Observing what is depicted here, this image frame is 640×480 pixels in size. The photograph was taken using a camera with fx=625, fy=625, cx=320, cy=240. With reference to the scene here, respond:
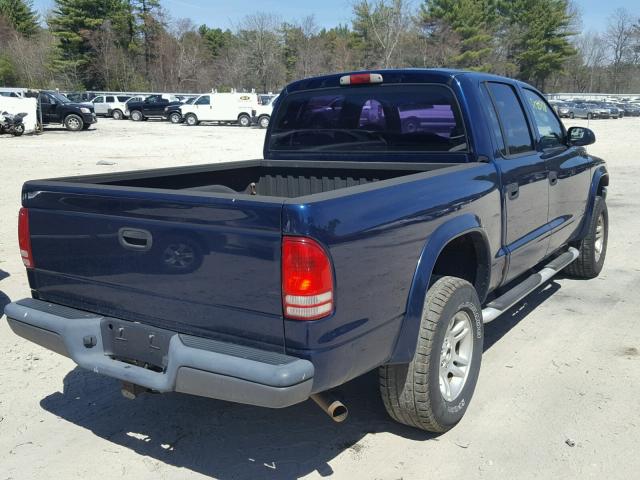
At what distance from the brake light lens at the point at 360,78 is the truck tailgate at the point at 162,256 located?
6.94ft

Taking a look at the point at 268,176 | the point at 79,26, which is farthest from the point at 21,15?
the point at 268,176

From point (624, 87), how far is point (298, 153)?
113 metres

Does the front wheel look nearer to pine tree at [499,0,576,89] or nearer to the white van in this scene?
the white van

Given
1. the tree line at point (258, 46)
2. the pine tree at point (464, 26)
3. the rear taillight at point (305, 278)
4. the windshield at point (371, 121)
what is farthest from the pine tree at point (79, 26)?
the rear taillight at point (305, 278)

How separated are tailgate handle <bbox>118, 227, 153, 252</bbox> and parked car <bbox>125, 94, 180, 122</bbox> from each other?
3844 centimetres

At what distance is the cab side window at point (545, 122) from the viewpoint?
196 inches

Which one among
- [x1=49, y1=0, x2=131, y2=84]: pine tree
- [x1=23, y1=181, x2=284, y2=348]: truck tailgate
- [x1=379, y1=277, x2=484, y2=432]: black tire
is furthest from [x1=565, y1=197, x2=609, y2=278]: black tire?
[x1=49, y1=0, x2=131, y2=84]: pine tree

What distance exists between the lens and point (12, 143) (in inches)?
886

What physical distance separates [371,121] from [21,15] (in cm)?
7924

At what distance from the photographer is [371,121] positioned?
4535 millimetres

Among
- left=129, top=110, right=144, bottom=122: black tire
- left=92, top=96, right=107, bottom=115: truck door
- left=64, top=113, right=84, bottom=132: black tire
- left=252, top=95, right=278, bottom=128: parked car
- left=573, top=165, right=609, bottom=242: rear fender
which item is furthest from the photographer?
left=92, top=96, right=107, bottom=115: truck door

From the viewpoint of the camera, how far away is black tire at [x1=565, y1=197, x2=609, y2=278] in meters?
6.03

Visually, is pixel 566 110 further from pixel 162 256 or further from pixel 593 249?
pixel 162 256

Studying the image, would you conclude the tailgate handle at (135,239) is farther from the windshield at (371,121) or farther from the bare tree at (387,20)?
the bare tree at (387,20)
